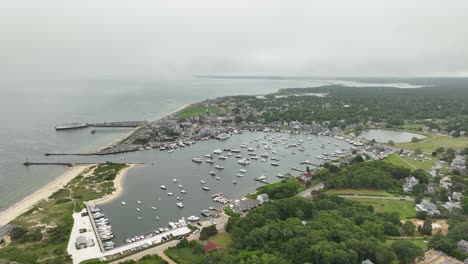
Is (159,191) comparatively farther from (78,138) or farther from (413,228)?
(78,138)

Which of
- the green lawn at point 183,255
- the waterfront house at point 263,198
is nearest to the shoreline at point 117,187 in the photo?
the green lawn at point 183,255

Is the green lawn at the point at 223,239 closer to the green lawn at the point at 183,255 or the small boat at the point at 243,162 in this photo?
the green lawn at the point at 183,255

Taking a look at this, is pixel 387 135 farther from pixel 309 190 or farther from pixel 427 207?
pixel 309 190

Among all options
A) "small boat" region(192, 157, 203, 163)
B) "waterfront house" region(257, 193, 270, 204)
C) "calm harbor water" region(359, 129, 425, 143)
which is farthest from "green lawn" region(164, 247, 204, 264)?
"calm harbor water" region(359, 129, 425, 143)

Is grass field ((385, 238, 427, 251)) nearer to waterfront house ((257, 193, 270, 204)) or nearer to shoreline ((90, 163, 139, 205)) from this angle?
waterfront house ((257, 193, 270, 204))

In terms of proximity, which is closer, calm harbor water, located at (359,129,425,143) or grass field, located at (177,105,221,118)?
calm harbor water, located at (359,129,425,143)

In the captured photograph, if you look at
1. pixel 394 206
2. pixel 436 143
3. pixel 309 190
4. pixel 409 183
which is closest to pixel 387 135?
A: pixel 436 143

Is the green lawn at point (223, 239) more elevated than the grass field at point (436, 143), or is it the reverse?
the grass field at point (436, 143)
